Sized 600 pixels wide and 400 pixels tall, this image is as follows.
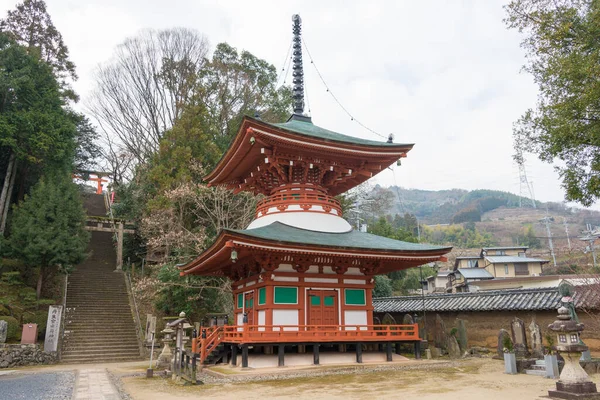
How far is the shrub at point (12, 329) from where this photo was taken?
1719cm

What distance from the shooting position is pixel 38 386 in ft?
35.6

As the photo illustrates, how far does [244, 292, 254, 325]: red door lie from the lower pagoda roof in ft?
2.45

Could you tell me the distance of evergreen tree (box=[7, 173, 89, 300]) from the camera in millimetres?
19406

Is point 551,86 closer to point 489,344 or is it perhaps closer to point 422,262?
point 422,262

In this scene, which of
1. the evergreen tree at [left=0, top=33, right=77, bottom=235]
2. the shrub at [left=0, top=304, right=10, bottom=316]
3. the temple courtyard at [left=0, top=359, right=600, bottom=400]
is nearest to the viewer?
the temple courtyard at [left=0, top=359, right=600, bottom=400]

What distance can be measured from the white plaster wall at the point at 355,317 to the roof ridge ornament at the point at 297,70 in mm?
8435

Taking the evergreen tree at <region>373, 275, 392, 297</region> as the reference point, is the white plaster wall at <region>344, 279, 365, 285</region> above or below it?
below

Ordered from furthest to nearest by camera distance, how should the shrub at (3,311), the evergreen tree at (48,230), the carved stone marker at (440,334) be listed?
the evergreen tree at (48,230) → the shrub at (3,311) → the carved stone marker at (440,334)

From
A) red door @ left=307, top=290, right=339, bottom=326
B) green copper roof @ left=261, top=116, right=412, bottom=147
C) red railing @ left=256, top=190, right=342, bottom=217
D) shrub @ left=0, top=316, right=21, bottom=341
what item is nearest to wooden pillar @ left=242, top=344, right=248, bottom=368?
red door @ left=307, top=290, right=339, bottom=326

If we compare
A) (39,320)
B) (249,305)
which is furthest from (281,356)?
(39,320)

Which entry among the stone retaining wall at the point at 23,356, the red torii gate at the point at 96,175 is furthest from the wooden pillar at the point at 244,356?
the red torii gate at the point at 96,175

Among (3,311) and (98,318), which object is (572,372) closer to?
(3,311)

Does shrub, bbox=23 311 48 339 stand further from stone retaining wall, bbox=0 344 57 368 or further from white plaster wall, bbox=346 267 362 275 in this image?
white plaster wall, bbox=346 267 362 275

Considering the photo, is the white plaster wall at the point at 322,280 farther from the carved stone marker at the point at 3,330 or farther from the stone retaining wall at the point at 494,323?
the carved stone marker at the point at 3,330
